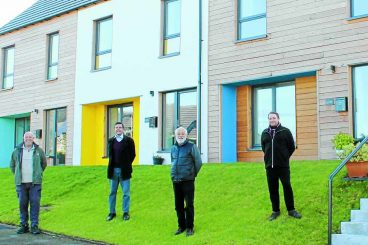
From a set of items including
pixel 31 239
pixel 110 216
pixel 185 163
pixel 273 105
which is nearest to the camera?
pixel 185 163

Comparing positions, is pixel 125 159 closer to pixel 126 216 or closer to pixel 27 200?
pixel 126 216

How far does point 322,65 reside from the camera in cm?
1523

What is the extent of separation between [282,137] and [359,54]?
6090 mm

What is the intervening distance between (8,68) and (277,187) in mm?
19767

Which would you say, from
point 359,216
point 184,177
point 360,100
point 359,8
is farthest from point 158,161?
point 359,216

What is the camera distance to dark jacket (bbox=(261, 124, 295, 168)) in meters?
9.36

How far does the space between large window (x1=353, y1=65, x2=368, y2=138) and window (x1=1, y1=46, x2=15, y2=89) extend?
1640 centimetres

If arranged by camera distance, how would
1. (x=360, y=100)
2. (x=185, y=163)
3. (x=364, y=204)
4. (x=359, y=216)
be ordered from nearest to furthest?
(x=359, y=216) < (x=364, y=204) < (x=185, y=163) < (x=360, y=100)

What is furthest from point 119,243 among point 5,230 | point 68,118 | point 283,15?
point 68,118

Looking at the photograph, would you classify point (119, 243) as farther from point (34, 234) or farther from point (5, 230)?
point (5, 230)

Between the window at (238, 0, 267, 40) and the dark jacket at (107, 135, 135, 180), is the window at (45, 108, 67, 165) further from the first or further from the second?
the dark jacket at (107, 135, 135, 180)

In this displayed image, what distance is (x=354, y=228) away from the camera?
8.19m

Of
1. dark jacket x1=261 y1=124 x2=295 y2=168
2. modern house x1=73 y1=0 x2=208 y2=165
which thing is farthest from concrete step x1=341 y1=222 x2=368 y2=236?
modern house x1=73 y1=0 x2=208 y2=165

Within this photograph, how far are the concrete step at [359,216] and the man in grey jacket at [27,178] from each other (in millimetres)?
5703
